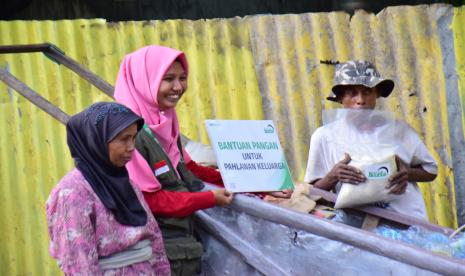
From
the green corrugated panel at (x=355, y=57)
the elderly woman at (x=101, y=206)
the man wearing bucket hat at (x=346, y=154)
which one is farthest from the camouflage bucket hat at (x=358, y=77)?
the green corrugated panel at (x=355, y=57)

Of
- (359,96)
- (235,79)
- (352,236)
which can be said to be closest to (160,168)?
(352,236)

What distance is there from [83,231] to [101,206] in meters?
0.12

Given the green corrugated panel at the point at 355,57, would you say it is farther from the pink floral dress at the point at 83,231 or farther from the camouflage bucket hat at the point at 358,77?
the pink floral dress at the point at 83,231

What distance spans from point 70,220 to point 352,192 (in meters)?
1.38

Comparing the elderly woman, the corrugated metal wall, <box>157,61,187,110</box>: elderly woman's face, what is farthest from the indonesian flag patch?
the corrugated metal wall

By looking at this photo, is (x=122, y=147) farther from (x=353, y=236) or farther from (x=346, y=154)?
(x=346, y=154)

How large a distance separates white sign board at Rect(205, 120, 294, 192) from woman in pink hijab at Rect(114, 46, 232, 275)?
13 cm

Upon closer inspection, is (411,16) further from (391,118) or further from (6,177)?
(6,177)

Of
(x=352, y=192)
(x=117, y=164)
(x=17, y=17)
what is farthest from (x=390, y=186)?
(x=17, y=17)

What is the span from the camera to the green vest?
3311 millimetres

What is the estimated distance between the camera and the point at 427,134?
6.00m

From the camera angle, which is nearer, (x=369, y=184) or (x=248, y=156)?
Answer: (x=248, y=156)

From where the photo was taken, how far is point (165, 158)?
3.36 meters

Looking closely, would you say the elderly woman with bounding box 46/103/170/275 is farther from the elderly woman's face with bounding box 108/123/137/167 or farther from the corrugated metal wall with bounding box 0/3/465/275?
the corrugated metal wall with bounding box 0/3/465/275
